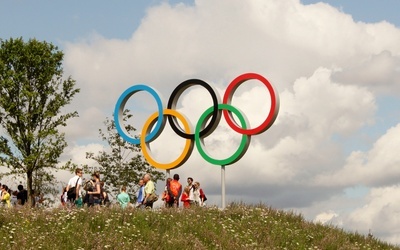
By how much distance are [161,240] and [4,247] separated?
13.0ft

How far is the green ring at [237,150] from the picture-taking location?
27.0m

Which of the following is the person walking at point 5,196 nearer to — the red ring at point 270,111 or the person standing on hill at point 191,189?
the person standing on hill at point 191,189

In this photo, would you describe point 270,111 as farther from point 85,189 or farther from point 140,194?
point 85,189

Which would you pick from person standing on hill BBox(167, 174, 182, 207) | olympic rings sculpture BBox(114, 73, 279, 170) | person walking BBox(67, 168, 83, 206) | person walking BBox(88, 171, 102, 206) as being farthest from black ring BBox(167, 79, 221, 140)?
person walking BBox(67, 168, 83, 206)

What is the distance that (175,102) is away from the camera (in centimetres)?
2930

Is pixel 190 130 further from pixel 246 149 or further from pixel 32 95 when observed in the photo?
pixel 32 95

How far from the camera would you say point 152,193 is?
26297mm

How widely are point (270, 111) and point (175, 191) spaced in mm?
4400

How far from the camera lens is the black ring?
27844 mm

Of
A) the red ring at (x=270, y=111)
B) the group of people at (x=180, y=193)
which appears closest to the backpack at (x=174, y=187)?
the group of people at (x=180, y=193)

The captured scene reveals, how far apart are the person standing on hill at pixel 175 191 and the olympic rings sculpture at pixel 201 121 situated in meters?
1.14

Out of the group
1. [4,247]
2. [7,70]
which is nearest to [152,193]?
[4,247]

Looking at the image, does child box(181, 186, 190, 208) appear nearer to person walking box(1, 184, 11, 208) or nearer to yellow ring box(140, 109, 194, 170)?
yellow ring box(140, 109, 194, 170)

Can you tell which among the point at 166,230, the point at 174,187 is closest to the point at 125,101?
the point at 174,187
